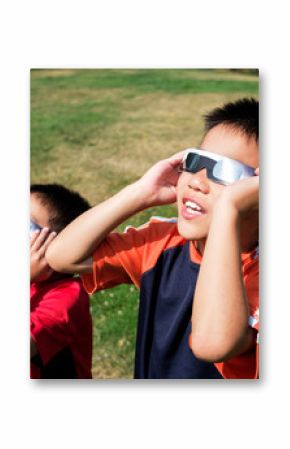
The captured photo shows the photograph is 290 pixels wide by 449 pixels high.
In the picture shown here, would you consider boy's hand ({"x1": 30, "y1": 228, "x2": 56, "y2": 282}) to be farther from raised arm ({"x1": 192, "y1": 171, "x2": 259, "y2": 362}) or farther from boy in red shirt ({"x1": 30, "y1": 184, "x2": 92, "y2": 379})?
raised arm ({"x1": 192, "y1": 171, "x2": 259, "y2": 362})

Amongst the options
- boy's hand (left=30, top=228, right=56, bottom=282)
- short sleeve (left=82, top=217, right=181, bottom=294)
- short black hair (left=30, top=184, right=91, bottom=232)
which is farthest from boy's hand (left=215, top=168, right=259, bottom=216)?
boy's hand (left=30, top=228, right=56, bottom=282)

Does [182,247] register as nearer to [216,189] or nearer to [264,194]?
[216,189]

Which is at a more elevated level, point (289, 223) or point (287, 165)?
point (287, 165)

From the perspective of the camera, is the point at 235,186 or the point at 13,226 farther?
the point at 13,226

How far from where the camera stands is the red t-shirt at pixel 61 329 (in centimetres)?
271

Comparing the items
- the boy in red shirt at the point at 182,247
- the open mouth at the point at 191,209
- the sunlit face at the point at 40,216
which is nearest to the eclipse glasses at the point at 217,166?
the boy in red shirt at the point at 182,247

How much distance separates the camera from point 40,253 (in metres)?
2.78

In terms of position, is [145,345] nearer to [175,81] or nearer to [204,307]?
[204,307]

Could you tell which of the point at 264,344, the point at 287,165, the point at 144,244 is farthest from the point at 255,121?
the point at 264,344

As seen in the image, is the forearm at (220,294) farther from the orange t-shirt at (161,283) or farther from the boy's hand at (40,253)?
the boy's hand at (40,253)

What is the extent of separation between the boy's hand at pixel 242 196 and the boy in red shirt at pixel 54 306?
1.81ft

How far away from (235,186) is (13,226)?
0.85m

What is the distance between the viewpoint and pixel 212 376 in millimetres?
2727
